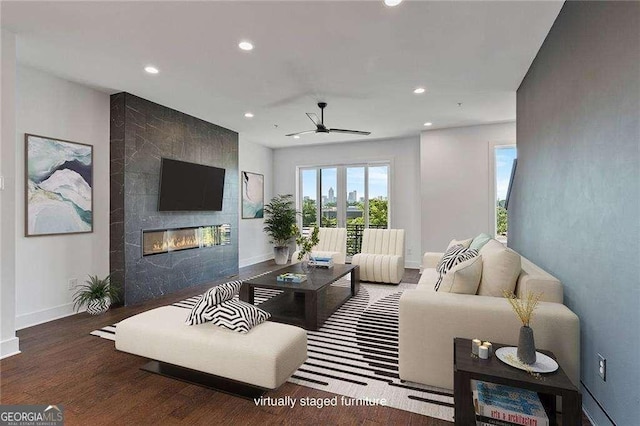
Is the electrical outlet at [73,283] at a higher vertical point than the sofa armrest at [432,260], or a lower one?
lower

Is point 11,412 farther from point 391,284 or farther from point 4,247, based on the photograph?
point 391,284

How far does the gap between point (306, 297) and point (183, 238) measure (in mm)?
2812

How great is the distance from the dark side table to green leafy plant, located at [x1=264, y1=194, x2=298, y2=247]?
19.0 feet

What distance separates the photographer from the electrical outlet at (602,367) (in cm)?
176

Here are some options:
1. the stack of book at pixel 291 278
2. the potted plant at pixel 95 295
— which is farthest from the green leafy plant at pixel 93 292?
the stack of book at pixel 291 278

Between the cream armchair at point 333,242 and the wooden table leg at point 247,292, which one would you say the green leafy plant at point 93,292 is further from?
the cream armchair at point 333,242

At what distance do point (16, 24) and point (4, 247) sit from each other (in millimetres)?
1863

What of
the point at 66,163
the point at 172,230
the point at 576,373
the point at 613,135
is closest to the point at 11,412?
the point at 66,163

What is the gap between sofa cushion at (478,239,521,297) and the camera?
2.30m

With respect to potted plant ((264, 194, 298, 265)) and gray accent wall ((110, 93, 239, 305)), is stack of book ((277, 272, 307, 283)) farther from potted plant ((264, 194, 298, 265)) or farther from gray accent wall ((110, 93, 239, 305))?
potted plant ((264, 194, 298, 265))

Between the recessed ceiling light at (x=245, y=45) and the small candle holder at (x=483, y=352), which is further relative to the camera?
the recessed ceiling light at (x=245, y=45)

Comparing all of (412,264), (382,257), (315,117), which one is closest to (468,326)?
(382,257)

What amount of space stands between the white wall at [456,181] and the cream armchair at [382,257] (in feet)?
3.58

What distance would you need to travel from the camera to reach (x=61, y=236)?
3697mm
